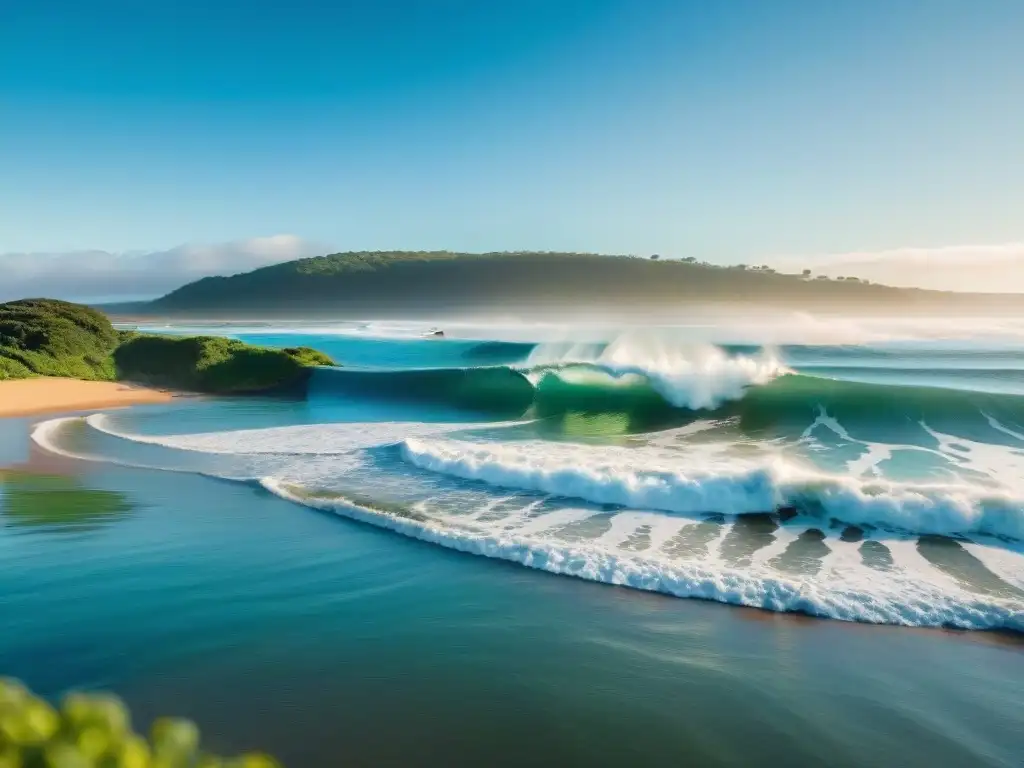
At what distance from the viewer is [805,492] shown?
7.55 m

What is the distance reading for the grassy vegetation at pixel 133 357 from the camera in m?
20.5

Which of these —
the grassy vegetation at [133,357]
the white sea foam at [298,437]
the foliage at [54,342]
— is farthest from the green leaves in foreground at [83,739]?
the foliage at [54,342]

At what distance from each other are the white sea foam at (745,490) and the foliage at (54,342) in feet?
55.7

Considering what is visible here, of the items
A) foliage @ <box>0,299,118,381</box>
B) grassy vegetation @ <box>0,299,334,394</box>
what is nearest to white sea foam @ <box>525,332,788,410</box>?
grassy vegetation @ <box>0,299,334,394</box>

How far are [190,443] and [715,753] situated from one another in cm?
1049

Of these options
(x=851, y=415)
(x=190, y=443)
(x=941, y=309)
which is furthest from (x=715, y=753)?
(x=941, y=309)

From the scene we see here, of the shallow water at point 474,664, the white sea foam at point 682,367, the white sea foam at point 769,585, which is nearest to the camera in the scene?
the shallow water at point 474,664

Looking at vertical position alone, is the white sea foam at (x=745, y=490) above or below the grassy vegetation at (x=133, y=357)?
below

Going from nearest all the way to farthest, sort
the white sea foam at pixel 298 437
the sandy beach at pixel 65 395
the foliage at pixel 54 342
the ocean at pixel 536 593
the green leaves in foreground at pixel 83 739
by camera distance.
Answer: the green leaves in foreground at pixel 83 739
the ocean at pixel 536 593
the white sea foam at pixel 298 437
the sandy beach at pixel 65 395
the foliage at pixel 54 342

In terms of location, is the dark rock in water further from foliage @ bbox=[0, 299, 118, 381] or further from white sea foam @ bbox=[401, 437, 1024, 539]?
foliage @ bbox=[0, 299, 118, 381]

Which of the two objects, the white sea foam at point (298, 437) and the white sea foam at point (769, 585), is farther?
the white sea foam at point (298, 437)

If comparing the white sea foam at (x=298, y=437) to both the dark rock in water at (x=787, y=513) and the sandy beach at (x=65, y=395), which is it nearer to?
the sandy beach at (x=65, y=395)

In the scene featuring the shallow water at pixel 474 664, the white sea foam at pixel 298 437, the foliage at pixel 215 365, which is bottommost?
the shallow water at pixel 474 664

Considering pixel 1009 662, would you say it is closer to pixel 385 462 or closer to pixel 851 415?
pixel 385 462
